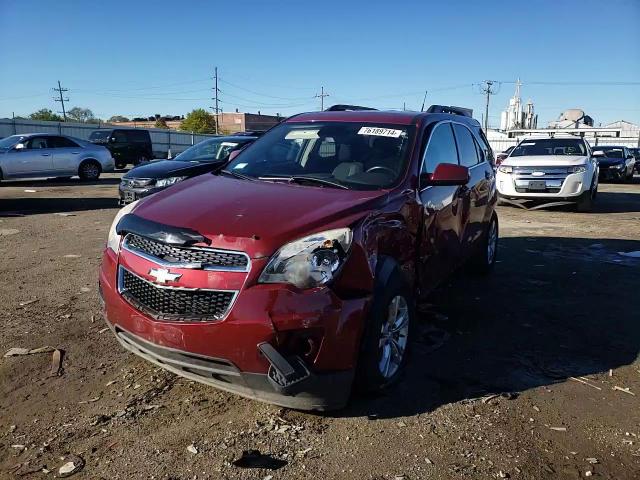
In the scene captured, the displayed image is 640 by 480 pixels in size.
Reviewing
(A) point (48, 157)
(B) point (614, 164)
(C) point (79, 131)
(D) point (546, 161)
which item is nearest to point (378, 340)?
(D) point (546, 161)

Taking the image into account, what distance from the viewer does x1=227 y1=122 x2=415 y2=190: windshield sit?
3.91 m

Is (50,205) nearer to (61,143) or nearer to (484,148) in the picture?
(61,143)

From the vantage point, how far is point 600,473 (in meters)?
2.72

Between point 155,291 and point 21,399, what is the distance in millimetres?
1204

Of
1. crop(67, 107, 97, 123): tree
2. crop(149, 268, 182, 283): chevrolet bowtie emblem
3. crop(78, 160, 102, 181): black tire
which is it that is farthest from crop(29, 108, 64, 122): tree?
crop(149, 268, 182, 283): chevrolet bowtie emblem

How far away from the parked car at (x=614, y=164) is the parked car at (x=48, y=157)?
66.3 ft

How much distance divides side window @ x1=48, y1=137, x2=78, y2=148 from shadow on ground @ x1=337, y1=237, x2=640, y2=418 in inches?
614

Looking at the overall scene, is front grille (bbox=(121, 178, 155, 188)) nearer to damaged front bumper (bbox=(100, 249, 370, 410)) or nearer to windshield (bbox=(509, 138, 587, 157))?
damaged front bumper (bbox=(100, 249, 370, 410))

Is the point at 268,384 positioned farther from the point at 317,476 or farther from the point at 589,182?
the point at 589,182

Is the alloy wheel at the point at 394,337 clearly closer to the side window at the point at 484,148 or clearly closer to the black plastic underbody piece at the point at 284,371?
the black plastic underbody piece at the point at 284,371

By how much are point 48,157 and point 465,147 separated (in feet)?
51.4

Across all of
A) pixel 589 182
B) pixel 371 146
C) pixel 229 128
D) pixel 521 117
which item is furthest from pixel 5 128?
pixel 229 128

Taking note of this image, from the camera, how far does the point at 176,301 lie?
291 cm

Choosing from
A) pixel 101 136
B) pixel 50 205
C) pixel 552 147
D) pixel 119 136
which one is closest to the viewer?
pixel 50 205
